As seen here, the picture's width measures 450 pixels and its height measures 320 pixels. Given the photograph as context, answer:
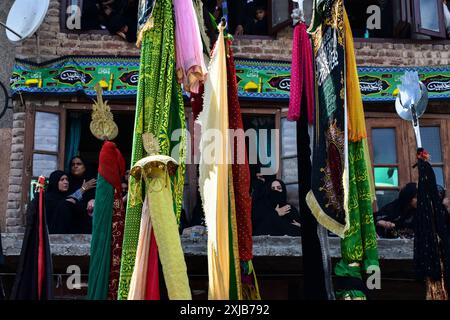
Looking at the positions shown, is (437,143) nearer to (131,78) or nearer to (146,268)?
(131,78)

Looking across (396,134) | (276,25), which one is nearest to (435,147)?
(396,134)

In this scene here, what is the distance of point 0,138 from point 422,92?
4.45 meters

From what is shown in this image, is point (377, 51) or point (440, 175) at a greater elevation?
point (377, 51)

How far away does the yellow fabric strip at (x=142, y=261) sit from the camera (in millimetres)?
5051

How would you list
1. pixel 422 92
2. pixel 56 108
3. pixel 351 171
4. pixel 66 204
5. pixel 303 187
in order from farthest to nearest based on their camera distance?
pixel 56 108 < pixel 66 204 < pixel 422 92 < pixel 303 187 < pixel 351 171

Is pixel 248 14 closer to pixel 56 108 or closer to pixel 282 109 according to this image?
pixel 282 109

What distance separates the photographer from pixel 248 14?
30.8 feet

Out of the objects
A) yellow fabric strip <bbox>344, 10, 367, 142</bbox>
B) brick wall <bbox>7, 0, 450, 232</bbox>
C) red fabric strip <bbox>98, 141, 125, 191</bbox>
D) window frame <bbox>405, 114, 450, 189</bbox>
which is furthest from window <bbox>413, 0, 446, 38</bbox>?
red fabric strip <bbox>98, 141, 125, 191</bbox>

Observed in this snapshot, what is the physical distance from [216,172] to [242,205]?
413 millimetres

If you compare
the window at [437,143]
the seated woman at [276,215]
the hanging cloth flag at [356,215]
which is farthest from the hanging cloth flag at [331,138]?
the window at [437,143]

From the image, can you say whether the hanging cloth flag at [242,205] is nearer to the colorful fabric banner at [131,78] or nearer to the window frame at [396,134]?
the colorful fabric banner at [131,78]

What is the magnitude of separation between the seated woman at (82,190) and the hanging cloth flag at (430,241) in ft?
10.6

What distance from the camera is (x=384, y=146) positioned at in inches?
332

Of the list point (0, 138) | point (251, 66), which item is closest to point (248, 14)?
point (251, 66)
